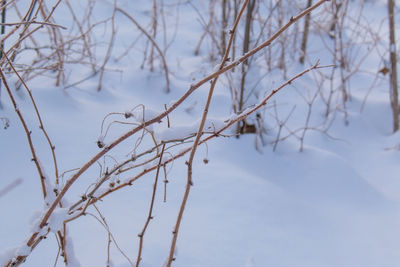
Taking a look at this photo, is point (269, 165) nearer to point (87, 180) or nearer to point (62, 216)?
point (87, 180)

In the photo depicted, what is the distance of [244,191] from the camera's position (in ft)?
5.16

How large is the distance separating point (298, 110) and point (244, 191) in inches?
42.9

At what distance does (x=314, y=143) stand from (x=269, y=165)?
467 mm

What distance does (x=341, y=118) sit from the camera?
2467 mm

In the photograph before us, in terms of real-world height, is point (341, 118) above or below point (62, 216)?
below

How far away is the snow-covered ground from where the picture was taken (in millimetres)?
1223

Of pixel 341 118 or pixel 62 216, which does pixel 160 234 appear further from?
pixel 341 118

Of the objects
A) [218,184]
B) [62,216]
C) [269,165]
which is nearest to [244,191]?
[218,184]

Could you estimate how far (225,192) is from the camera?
1549mm

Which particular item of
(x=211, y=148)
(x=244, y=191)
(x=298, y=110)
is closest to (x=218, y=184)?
(x=244, y=191)

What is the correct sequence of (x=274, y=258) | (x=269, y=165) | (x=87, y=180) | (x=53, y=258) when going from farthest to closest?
(x=269, y=165), (x=87, y=180), (x=274, y=258), (x=53, y=258)

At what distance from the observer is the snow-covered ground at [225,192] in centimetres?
122

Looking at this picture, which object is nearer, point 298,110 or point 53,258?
point 53,258

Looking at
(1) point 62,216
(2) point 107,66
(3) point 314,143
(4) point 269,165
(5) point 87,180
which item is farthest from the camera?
(2) point 107,66
